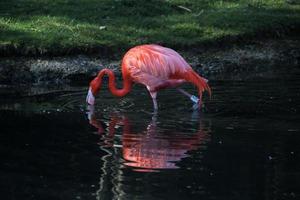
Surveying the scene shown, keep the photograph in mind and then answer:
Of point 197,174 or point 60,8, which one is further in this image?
point 60,8

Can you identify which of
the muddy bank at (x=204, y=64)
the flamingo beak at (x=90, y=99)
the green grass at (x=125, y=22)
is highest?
the green grass at (x=125, y=22)

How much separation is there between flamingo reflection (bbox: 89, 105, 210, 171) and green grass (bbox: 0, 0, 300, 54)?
435cm

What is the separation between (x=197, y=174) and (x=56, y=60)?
6.52m

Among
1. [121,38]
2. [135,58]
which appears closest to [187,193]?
[135,58]

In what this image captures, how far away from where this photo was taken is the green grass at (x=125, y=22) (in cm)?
1305

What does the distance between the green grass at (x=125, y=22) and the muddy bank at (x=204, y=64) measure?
31 centimetres

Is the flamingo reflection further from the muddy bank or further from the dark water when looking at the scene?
the muddy bank

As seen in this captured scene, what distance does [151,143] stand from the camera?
7664 millimetres

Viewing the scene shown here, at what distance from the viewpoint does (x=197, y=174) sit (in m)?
6.48

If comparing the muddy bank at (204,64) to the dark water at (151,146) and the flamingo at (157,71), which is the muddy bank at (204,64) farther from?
the flamingo at (157,71)

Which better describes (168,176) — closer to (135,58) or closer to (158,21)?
(135,58)

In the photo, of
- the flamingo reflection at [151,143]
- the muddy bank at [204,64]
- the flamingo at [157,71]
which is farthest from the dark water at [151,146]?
the muddy bank at [204,64]

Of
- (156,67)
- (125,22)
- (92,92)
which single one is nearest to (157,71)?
(156,67)

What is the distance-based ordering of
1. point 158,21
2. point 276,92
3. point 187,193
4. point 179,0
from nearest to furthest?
point 187,193, point 276,92, point 158,21, point 179,0
